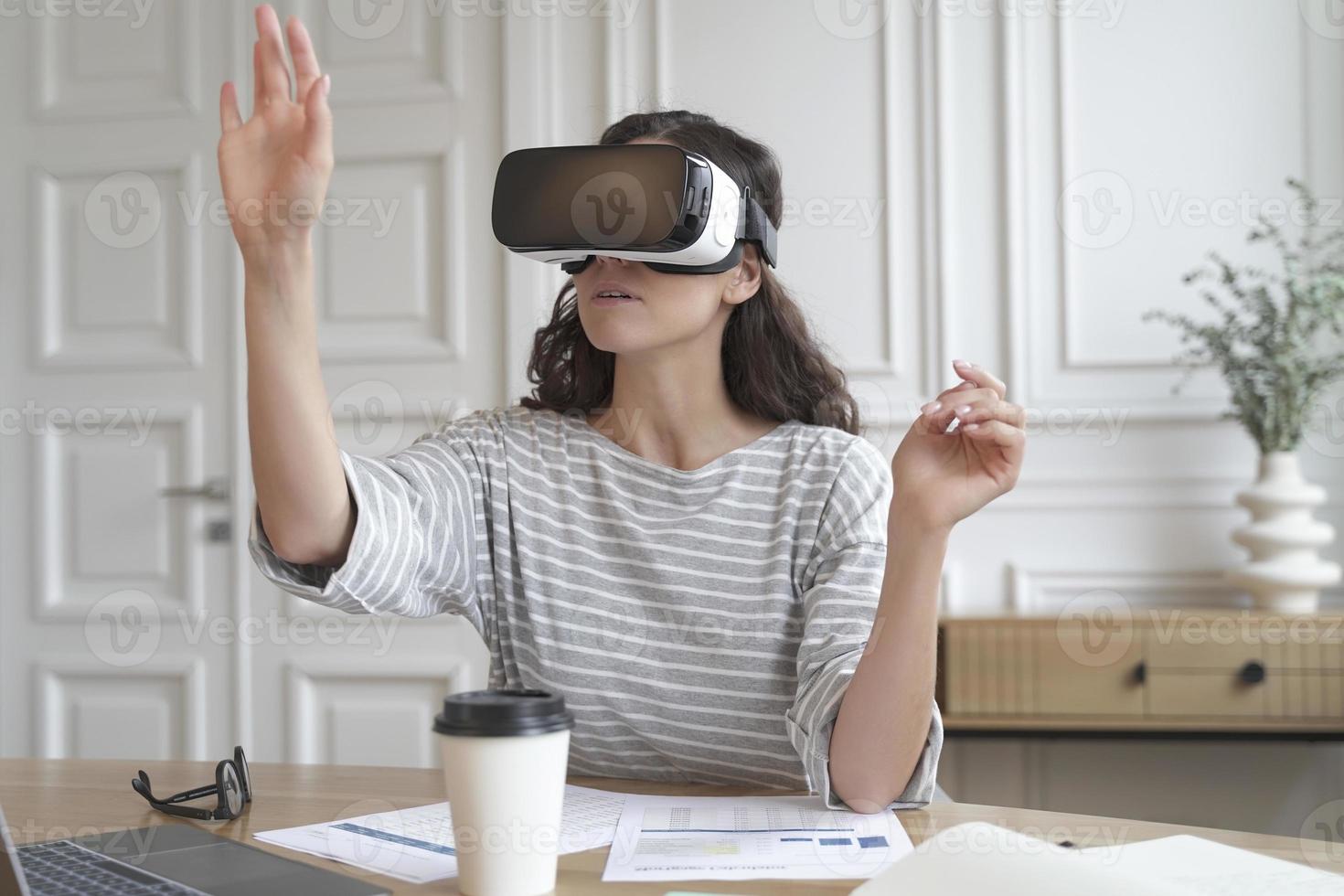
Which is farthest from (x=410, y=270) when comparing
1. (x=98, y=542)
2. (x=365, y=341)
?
(x=98, y=542)

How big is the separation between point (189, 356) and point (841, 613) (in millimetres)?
2269

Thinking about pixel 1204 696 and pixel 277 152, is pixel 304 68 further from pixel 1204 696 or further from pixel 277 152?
pixel 1204 696

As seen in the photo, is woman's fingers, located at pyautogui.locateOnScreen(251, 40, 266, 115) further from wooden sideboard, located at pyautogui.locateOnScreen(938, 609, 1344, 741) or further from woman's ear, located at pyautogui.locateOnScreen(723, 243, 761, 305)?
wooden sideboard, located at pyautogui.locateOnScreen(938, 609, 1344, 741)

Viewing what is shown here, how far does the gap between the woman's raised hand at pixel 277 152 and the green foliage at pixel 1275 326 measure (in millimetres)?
2002

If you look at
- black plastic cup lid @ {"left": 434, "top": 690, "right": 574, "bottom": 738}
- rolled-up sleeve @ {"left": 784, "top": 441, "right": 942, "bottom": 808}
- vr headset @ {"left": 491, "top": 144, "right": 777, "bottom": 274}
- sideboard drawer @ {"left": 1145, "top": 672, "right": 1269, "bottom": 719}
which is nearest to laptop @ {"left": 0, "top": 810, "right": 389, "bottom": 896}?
black plastic cup lid @ {"left": 434, "top": 690, "right": 574, "bottom": 738}

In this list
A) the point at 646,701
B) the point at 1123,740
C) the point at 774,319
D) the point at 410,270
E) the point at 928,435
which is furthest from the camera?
the point at 410,270

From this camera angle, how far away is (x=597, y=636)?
1.23m

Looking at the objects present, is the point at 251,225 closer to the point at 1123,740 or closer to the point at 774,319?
the point at 774,319

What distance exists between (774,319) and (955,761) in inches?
58.8

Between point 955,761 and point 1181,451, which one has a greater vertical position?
point 1181,451

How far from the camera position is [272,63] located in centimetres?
82

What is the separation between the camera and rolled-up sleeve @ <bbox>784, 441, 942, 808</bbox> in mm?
1004

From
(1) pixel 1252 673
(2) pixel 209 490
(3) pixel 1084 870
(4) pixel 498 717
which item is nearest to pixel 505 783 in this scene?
(4) pixel 498 717

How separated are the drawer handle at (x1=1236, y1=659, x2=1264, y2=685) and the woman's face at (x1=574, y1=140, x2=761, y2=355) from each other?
1.37m
